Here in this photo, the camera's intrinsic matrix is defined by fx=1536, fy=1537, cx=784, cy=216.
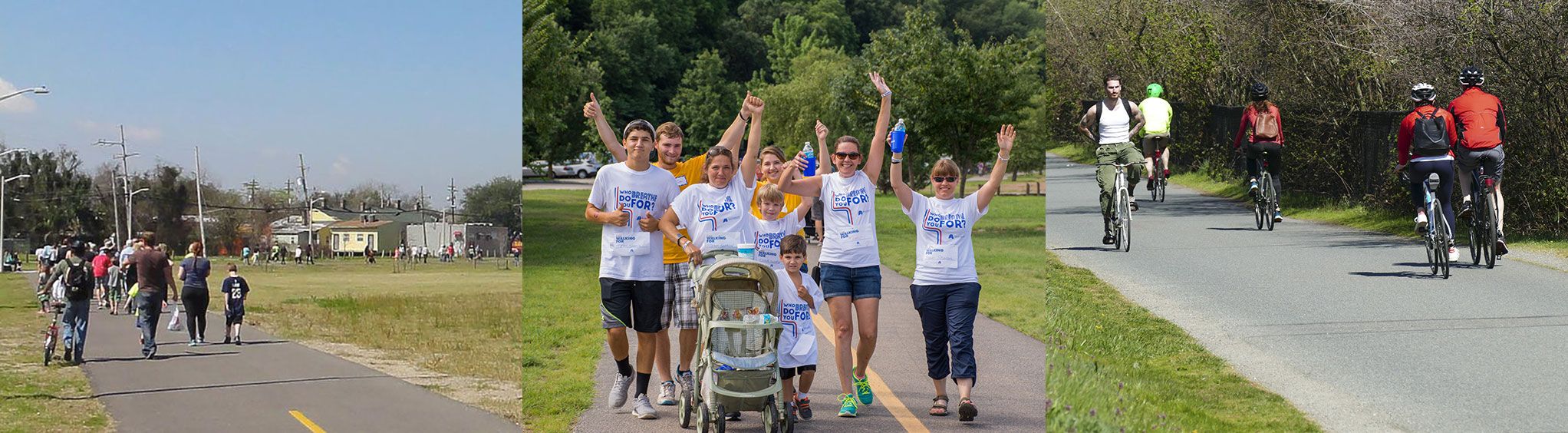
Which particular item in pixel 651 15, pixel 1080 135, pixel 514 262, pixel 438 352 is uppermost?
pixel 651 15

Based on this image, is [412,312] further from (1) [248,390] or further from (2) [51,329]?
(2) [51,329]

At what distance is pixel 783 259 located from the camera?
653 centimetres

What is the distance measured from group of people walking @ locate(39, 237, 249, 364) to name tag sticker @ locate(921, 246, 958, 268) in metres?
8.18

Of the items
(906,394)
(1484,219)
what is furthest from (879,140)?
(1484,219)

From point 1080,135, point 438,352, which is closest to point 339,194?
point 438,352

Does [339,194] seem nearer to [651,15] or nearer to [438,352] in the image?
[651,15]

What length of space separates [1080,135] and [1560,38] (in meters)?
4.70

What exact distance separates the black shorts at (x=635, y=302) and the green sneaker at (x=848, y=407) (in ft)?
2.97

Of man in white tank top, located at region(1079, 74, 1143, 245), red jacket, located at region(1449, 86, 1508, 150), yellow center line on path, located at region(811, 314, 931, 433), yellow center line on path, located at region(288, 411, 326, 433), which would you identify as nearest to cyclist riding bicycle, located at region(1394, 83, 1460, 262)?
red jacket, located at region(1449, 86, 1508, 150)

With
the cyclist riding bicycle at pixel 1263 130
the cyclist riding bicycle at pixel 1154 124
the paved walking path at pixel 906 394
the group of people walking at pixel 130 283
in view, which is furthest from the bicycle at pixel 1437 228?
the group of people walking at pixel 130 283

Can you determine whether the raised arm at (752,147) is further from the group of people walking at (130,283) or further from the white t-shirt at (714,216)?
the group of people walking at (130,283)

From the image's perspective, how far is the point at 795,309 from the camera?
21.7 ft

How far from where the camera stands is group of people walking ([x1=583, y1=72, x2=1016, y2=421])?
6.56m

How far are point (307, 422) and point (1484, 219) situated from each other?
478 inches
